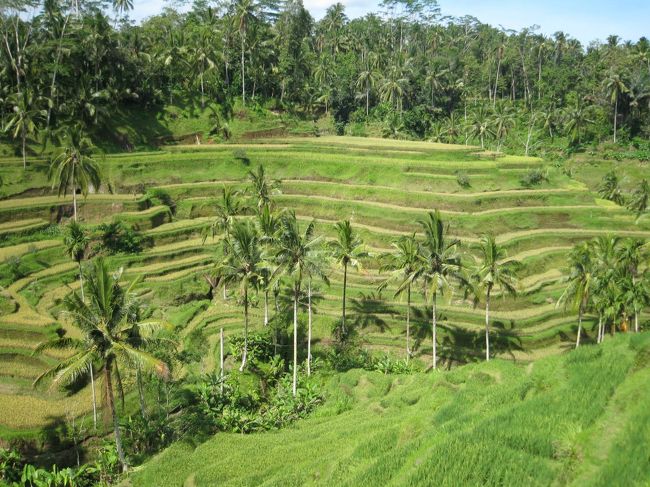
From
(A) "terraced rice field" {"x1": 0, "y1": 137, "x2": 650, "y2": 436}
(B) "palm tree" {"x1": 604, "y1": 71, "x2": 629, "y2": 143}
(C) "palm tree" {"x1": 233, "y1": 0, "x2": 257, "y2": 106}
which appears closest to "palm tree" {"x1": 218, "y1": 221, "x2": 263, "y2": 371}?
(A) "terraced rice field" {"x1": 0, "y1": 137, "x2": 650, "y2": 436}

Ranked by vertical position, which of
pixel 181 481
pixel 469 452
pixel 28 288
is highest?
pixel 469 452

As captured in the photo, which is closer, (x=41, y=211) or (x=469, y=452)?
(x=469, y=452)

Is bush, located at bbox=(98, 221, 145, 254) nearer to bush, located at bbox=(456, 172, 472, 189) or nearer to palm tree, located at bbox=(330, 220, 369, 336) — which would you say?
palm tree, located at bbox=(330, 220, 369, 336)

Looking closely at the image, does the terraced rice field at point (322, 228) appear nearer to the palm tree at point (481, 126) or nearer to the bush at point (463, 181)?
the bush at point (463, 181)

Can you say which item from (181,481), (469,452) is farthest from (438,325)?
(469,452)

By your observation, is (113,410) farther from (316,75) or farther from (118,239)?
(316,75)

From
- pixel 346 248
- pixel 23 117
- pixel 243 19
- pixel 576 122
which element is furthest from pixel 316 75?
pixel 346 248

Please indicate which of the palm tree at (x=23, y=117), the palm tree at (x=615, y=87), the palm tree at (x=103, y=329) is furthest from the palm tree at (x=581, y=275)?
the palm tree at (x=615, y=87)

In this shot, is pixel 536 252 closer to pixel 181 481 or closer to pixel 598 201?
pixel 598 201
